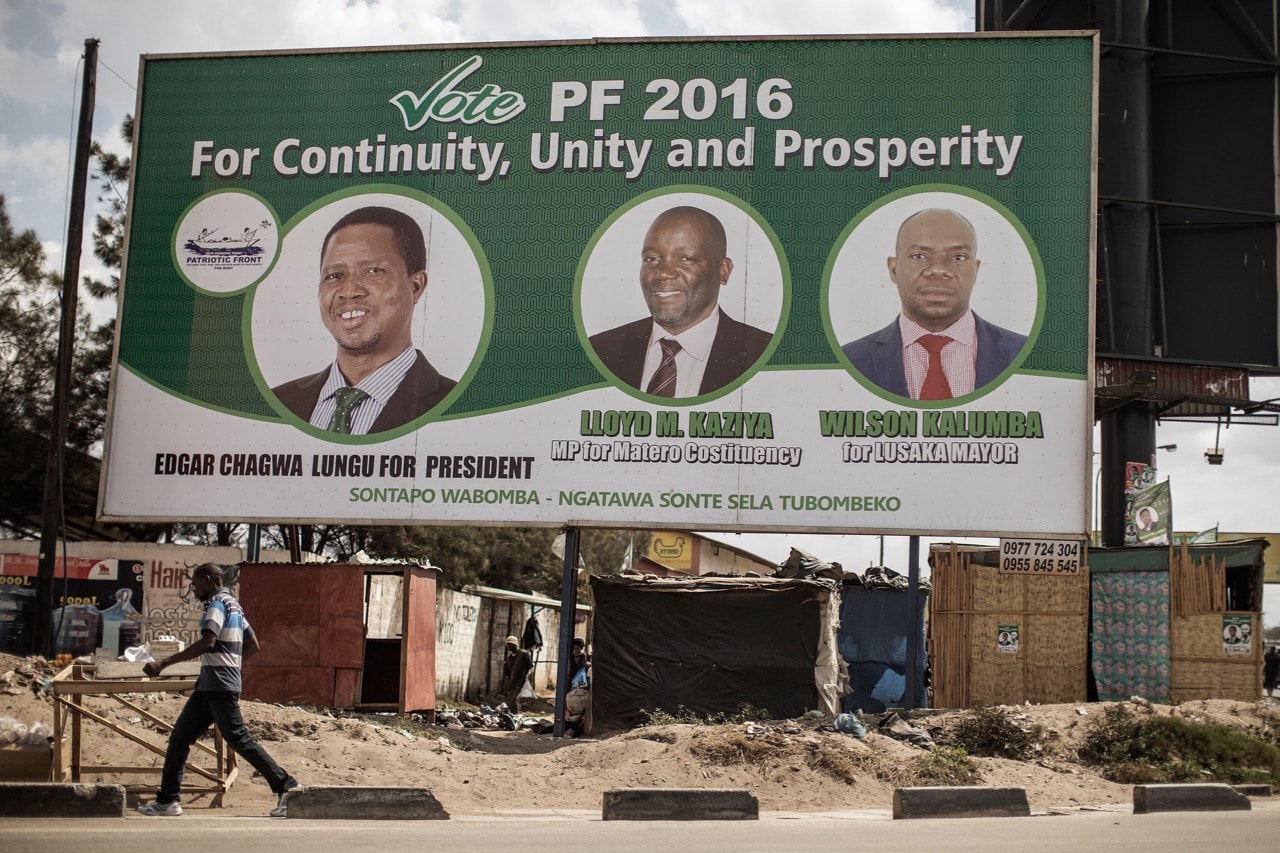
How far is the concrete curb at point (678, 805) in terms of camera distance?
8664 mm

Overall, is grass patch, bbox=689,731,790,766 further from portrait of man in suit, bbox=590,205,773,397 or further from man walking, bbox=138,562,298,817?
portrait of man in suit, bbox=590,205,773,397

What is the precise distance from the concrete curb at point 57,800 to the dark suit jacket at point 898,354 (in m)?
9.35

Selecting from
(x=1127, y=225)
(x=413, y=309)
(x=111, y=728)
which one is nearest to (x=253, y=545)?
(x=413, y=309)

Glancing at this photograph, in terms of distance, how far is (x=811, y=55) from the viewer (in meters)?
15.6

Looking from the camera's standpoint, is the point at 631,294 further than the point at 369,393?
No

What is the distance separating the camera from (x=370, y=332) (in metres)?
15.6

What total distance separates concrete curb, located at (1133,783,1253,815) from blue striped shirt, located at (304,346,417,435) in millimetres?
9084

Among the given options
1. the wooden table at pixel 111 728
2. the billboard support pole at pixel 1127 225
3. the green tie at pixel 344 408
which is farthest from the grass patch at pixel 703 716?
the billboard support pole at pixel 1127 225

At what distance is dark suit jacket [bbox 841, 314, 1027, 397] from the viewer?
48.8 ft

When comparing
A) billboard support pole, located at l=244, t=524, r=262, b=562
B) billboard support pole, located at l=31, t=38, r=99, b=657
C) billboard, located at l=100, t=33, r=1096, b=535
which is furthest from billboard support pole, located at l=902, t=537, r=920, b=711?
billboard support pole, located at l=31, t=38, r=99, b=657

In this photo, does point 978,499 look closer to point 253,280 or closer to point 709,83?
point 709,83

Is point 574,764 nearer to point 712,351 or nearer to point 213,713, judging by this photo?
point 213,713

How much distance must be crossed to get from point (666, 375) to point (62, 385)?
7282 mm

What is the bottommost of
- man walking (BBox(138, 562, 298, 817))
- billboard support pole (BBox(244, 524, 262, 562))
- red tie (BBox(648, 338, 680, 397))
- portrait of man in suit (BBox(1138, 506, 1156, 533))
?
man walking (BBox(138, 562, 298, 817))
